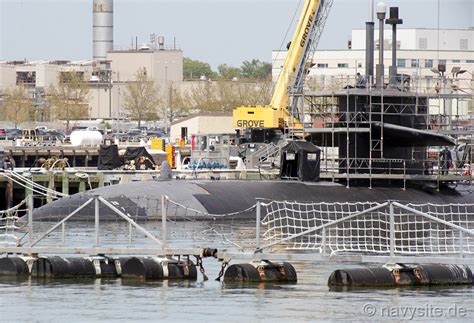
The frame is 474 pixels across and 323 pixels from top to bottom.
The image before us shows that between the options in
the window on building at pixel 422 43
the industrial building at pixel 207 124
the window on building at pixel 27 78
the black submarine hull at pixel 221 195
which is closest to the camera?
the black submarine hull at pixel 221 195

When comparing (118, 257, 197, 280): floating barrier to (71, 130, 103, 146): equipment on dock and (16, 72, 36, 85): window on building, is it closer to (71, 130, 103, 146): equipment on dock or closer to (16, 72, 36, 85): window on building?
(71, 130, 103, 146): equipment on dock

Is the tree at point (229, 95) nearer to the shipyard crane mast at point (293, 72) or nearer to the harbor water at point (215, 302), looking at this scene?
the shipyard crane mast at point (293, 72)

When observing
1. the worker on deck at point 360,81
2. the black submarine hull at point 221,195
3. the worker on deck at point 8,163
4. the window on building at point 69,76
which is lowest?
the black submarine hull at point 221,195

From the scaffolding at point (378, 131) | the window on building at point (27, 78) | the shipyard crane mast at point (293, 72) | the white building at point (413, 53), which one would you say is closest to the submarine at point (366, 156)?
the scaffolding at point (378, 131)

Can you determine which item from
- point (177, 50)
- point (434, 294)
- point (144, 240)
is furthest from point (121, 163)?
point (177, 50)

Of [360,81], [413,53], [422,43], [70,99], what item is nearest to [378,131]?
[360,81]

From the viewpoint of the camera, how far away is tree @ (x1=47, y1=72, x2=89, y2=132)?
384ft

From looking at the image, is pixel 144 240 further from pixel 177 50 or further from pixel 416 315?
pixel 177 50

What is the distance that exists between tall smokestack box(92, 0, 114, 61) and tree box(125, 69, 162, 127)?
14.5m

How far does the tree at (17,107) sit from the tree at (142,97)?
9.45 metres

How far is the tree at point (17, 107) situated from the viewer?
389ft

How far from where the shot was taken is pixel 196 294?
1053 inches

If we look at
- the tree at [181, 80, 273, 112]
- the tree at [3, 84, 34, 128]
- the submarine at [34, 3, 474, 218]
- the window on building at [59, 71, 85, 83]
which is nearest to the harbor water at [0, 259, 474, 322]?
the submarine at [34, 3, 474, 218]

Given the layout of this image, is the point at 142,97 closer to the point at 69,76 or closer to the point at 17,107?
the point at 69,76
